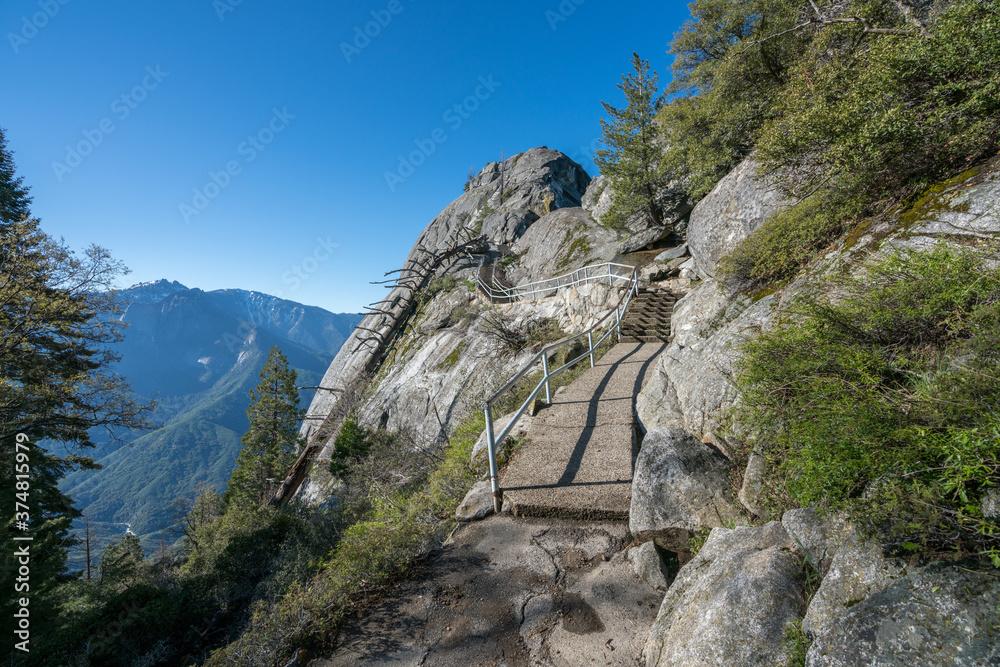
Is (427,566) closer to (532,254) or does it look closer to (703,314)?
(703,314)

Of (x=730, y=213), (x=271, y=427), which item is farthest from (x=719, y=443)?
(x=271, y=427)

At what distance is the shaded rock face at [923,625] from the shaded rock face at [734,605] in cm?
39

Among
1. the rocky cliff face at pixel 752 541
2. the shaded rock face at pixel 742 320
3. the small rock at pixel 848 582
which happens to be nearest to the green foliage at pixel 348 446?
the rocky cliff face at pixel 752 541

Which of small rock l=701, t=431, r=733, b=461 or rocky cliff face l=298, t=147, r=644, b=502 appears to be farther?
rocky cliff face l=298, t=147, r=644, b=502

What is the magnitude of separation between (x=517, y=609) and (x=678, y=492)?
1.75 meters

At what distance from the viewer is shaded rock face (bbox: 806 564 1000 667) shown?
4.14 feet

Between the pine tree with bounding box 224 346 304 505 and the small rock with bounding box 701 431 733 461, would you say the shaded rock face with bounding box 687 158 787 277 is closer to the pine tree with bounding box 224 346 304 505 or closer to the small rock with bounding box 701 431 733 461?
the small rock with bounding box 701 431 733 461

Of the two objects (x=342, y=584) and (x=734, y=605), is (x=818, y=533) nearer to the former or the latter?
(x=734, y=605)

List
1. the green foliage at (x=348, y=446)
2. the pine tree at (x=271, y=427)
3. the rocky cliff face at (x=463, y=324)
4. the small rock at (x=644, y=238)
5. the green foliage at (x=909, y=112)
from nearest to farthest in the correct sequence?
the green foliage at (x=909, y=112)
the rocky cliff face at (x=463, y=324)
the green foliage at (x=348, y=446)
the small rock at (x=644, y=238)
the pine tree at (x=271, y=427)

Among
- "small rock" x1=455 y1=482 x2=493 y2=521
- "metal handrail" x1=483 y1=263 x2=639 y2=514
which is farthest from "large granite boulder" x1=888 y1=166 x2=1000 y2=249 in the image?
"small rock" x1=455 y1=482 x2=493 y2=521

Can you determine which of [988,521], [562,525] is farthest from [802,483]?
[562,525]

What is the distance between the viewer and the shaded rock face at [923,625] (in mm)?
1263

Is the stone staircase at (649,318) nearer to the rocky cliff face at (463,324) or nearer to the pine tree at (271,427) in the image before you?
the rocky cliff face at (463,324)

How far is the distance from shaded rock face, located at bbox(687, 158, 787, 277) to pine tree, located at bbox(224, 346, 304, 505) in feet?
78.3
